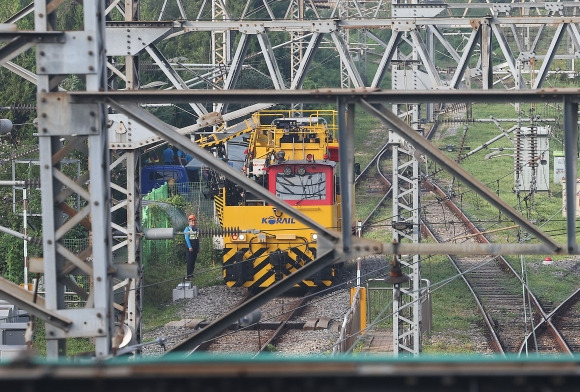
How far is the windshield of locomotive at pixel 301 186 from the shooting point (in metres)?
21.5

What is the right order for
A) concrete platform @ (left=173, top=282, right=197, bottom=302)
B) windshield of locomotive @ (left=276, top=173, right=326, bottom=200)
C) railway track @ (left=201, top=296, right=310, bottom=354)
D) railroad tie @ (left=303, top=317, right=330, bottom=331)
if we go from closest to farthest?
railway track @ (left=201, top=296, right=310, bottom=354) < railroad tie @ (left=303, top=317, right=330, bottom=331) < concrete platform @ (left=173, top=282, right=197, bottom=302) < windshield of locomotive @ (left=276, top=173, right=326, bottom=200)

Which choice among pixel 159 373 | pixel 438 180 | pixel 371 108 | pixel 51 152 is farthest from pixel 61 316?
pixel 438 180

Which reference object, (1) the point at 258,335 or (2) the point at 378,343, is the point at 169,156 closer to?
(1) the point at 258,335

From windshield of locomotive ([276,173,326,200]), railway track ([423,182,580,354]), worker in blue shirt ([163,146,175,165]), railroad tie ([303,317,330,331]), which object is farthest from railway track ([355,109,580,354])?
worker in blue shirt ([163,146,175,165])

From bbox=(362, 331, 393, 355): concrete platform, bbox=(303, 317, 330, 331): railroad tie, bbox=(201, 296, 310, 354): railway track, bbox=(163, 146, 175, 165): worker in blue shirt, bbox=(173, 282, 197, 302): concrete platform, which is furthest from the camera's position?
bbox=(163, 146, 175, 165): worker in blue shirt

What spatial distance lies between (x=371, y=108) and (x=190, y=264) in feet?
47.0

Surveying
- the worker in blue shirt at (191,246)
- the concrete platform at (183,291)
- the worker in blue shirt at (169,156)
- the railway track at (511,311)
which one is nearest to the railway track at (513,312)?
the railway track at (511,311)

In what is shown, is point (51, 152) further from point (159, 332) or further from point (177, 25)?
point (159, 332)

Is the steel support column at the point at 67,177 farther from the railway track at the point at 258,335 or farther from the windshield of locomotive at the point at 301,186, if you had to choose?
the windshield of locomotive at the point at 301,186

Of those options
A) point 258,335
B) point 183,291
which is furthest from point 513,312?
point 183,291

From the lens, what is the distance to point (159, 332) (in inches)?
697

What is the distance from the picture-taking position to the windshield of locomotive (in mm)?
21516

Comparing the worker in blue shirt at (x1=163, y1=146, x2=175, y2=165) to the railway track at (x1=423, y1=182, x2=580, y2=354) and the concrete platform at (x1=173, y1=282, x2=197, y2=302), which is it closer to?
the railway track at (x1=423, y1=182, x2=580, y2=354)

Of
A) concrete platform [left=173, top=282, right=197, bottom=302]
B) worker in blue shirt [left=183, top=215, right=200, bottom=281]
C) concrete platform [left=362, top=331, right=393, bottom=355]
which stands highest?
worker in blue shirt [left=183, top=215, right=200, bottom=281]
